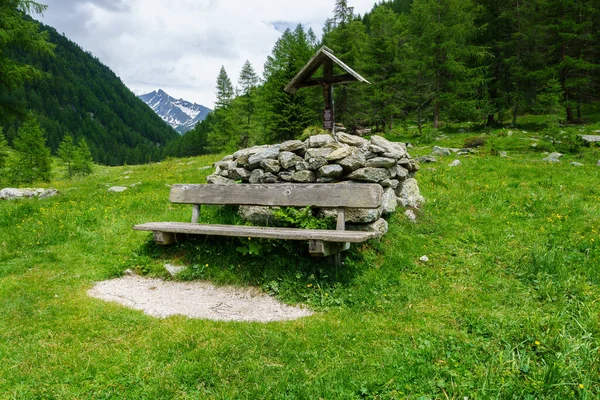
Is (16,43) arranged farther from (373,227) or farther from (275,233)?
(373,227)

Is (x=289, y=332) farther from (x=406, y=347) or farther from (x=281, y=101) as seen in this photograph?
(x=281, y=101)

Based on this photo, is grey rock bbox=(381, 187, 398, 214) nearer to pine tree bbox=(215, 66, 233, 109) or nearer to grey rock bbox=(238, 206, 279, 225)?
grey rock bbox=(238, 206, 279, 225)

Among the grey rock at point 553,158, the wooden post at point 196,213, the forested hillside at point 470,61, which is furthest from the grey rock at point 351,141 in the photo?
the forested hillside at point 470,61

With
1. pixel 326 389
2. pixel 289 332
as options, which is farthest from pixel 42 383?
pixel 326 389

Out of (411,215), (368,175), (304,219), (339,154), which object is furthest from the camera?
(411,215)

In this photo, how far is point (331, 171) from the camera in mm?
5969

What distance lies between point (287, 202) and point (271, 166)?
1170 millimetres

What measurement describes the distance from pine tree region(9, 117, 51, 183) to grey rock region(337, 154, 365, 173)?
42.7 meters

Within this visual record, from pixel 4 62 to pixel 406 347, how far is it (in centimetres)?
1829

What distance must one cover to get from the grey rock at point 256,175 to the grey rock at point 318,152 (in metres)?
0.99

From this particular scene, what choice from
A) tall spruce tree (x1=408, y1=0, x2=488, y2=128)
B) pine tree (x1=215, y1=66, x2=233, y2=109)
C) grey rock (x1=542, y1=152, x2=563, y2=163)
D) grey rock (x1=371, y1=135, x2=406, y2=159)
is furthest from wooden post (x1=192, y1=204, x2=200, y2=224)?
pine tree (x1=215, y1=66, x2=233, y2=109)

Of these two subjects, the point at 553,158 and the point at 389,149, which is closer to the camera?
the point at 389,149

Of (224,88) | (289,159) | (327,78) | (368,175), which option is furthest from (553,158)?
(224,88)

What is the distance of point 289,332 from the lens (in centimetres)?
370
